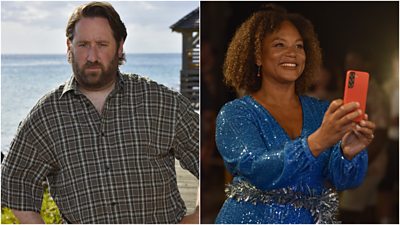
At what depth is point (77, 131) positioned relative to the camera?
2135 millimetres

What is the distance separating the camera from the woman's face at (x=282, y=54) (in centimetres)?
187

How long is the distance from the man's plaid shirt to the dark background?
8 cm

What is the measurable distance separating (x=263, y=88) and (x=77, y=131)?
2.22 ft

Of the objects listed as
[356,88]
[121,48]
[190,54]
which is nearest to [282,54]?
[356,88]

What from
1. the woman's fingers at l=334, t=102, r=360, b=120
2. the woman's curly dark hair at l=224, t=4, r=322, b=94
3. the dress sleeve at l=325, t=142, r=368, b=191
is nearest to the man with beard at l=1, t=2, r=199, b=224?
the woman's curly dark hair at l=224, t=4, r=322, b=94

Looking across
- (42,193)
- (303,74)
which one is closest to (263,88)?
(303,74)

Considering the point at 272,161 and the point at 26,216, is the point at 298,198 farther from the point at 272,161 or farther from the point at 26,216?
the point at 26,216

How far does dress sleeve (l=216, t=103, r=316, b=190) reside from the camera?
65.3 inches

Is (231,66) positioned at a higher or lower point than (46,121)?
higher

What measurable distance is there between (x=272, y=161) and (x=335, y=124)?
210mm

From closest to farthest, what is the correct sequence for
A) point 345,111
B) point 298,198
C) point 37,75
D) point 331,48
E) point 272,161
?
point 345,111, point 272,161, point 298,198, point 331,48, point 37,75

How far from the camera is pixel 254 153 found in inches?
68.1

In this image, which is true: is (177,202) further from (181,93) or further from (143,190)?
(181,93)

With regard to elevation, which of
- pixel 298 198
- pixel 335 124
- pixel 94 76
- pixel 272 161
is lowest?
pixel 298 198
